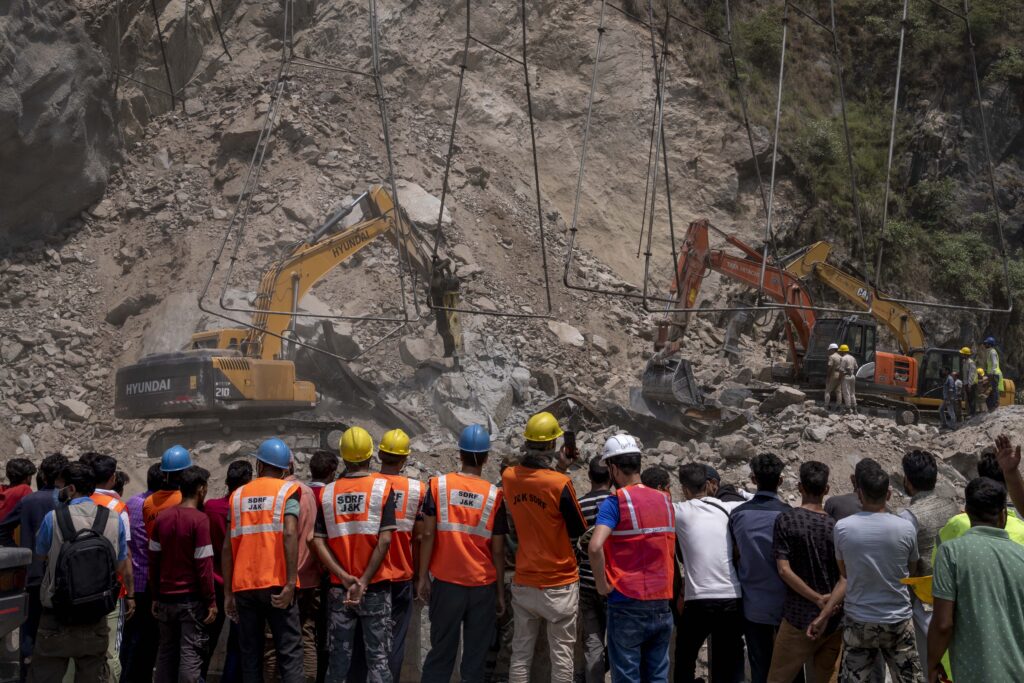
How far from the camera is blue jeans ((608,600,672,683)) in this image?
4.64m

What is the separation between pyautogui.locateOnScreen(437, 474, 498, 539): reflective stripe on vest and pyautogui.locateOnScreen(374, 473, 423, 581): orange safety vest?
109 mm

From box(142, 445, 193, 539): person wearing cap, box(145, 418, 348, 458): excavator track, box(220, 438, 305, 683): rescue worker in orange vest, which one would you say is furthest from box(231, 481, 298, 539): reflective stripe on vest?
box(145, 418, 348, 458): excavator track

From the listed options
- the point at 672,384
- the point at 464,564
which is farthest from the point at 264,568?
the point at 672,384

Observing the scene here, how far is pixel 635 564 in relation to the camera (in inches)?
182

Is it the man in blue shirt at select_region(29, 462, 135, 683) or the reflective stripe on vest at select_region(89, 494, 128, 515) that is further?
the reflective stripe on vest at select_region(89, 494, 128, 515)

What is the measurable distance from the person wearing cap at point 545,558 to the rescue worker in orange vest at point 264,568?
1024 mm

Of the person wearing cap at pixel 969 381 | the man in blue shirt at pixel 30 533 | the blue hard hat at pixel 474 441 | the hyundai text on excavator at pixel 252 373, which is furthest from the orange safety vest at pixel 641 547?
the person wearing cap at pixel 969 381

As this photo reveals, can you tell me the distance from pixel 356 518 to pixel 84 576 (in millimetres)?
1252

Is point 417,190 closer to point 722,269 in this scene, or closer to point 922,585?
point 722,269

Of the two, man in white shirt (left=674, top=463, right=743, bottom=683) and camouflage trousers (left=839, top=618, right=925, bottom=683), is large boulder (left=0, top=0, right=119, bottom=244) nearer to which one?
man in white shirt (left=674, top=463, right=743, bottom=683)

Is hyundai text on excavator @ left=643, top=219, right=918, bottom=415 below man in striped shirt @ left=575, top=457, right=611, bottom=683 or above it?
above

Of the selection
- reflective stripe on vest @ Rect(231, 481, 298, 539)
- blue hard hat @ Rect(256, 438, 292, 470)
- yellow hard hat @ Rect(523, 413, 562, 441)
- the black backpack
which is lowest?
the black backpack

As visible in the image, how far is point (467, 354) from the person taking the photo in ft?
60.7

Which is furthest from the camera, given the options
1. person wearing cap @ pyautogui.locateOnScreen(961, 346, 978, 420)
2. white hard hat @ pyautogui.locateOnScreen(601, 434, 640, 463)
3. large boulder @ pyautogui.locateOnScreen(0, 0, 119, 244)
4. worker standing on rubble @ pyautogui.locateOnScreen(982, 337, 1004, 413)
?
large boulder @ pyautogui.locateOnScreen(0, 0, 119, 244)
